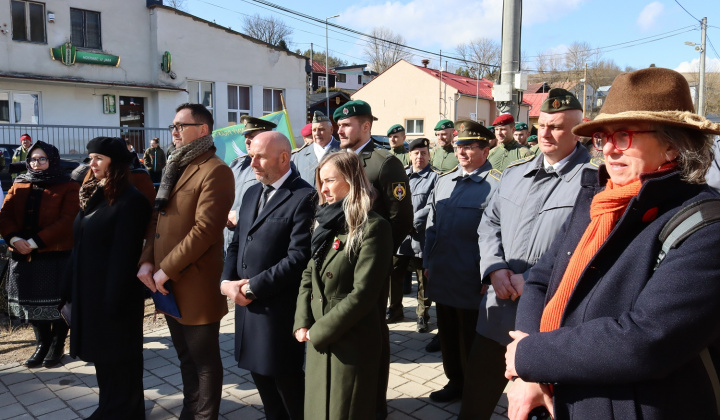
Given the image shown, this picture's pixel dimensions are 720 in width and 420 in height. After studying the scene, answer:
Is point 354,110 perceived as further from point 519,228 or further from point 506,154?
point 506,154

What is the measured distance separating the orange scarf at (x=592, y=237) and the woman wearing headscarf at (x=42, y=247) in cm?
444

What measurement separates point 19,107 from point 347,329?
19.8 metres

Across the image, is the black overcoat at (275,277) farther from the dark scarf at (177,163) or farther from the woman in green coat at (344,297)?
the dark scarf at (177,163)

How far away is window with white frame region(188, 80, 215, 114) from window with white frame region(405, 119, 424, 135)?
19.0 m

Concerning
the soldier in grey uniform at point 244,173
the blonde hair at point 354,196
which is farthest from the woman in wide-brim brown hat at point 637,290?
the soldier in grey uniform at point 244,173

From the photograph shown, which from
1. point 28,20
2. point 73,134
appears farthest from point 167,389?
point 28,20

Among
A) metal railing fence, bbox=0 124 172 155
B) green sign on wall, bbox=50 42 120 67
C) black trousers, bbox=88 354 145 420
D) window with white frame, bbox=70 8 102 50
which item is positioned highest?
window with white frame, bbox=70 8 102 50

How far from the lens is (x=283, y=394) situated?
3264 mm

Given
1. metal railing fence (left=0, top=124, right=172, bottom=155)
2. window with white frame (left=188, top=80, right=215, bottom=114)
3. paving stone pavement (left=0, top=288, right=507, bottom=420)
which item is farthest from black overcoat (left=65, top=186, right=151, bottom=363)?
window with white frame (left=188, top=80, right=215, bottom=114)

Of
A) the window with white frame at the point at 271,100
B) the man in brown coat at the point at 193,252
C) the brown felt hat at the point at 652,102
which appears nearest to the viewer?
the brown felt hat at the point at 652,102

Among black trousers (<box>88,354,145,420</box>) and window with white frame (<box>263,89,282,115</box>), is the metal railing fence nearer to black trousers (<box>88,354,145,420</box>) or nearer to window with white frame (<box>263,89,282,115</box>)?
window with white frame (<box>263,89,282,115</box>)

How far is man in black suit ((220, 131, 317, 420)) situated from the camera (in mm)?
3156

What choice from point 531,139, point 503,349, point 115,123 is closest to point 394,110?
point 115,123

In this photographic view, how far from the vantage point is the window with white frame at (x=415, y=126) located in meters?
38.9
